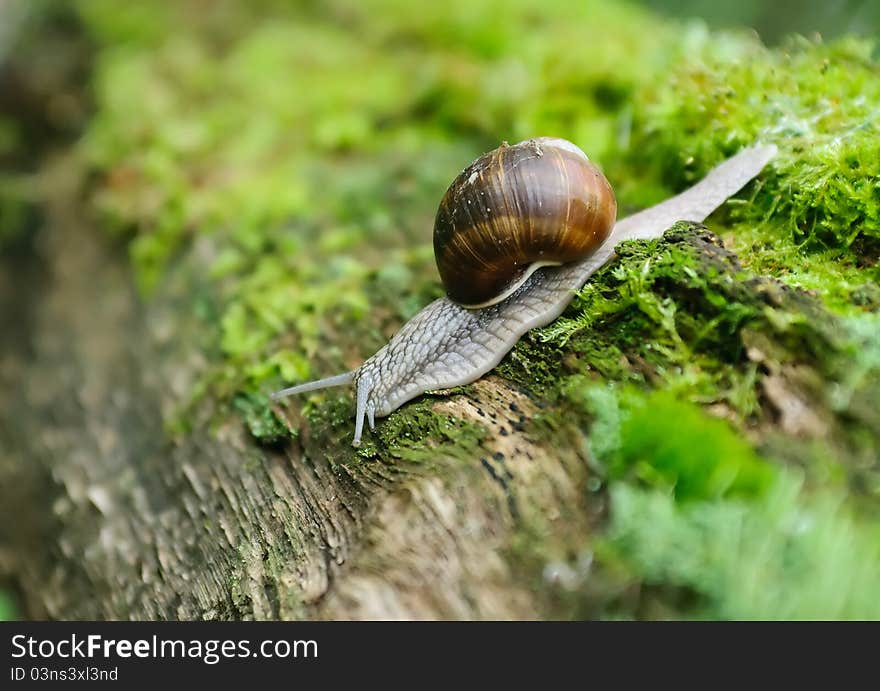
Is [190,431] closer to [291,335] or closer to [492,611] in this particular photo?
[291,335]

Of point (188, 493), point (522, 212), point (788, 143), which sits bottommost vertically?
point (188, 493)

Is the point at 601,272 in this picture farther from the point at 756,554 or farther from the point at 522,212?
the point at 756,554

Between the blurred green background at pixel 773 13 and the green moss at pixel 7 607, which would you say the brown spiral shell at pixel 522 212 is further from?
the blurred green background at pixel 773 13

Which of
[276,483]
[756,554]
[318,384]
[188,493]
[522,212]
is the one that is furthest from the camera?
[188,493]

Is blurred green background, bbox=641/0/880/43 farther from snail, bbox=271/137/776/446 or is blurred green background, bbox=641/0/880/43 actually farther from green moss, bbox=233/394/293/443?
green moss, bbox=233/394/293/443

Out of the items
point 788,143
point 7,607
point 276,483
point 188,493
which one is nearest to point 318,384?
point 276,483

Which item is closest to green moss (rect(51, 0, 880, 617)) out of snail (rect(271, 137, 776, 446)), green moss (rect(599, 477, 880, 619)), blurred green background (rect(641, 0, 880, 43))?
green moss (rect(599, 477, 880, 619))

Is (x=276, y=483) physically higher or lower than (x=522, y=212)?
lower
